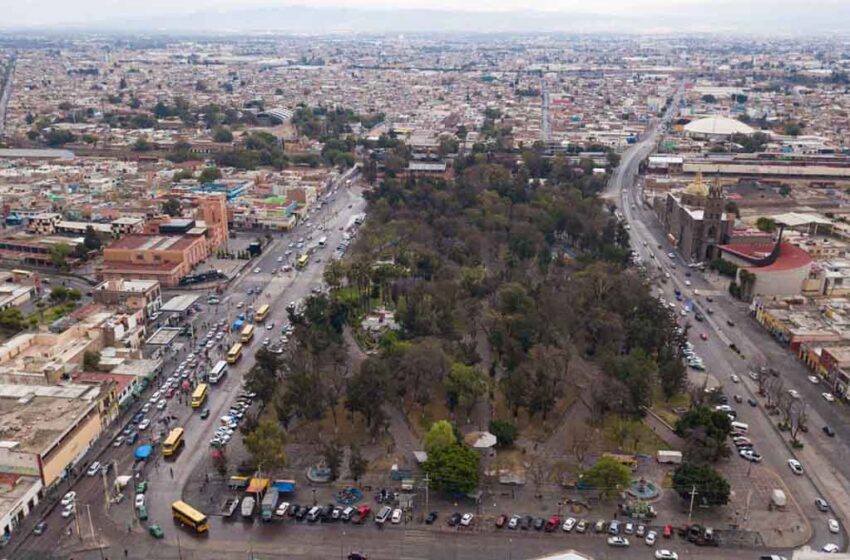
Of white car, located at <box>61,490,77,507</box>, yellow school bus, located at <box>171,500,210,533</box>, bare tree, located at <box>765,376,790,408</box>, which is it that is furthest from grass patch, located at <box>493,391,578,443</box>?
white car, located at <box>61,490,77,507</box>

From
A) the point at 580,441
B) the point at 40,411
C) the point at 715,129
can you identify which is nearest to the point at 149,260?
the point at 40,411

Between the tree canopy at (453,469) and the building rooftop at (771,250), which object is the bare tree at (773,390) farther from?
the tree canopy at (453,469)

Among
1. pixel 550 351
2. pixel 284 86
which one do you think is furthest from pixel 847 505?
pixel 284 86

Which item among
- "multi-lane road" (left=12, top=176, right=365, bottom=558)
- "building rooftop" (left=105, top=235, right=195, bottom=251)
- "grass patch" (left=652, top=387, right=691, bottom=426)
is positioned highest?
"building rooftop" (left=105, top=235, right=195, bottom=251)

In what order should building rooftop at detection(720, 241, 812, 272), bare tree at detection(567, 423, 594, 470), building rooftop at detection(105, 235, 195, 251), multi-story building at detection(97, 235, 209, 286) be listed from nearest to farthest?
bare tree at detection(567, 423, 594, 470), building rooftop at detection(720, 241, 812, 272), multi-story building at detection(97, 235, 209, 286), building rooftop at detection(105, 235, 195, 251)

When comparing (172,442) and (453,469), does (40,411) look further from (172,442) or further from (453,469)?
(453,469)

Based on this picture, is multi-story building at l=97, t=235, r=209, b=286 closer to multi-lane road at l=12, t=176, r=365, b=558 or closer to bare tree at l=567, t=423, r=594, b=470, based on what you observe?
multi-lane road at l=12, t=176, r=365, b=558

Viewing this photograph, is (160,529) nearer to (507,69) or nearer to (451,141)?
(451,141)
